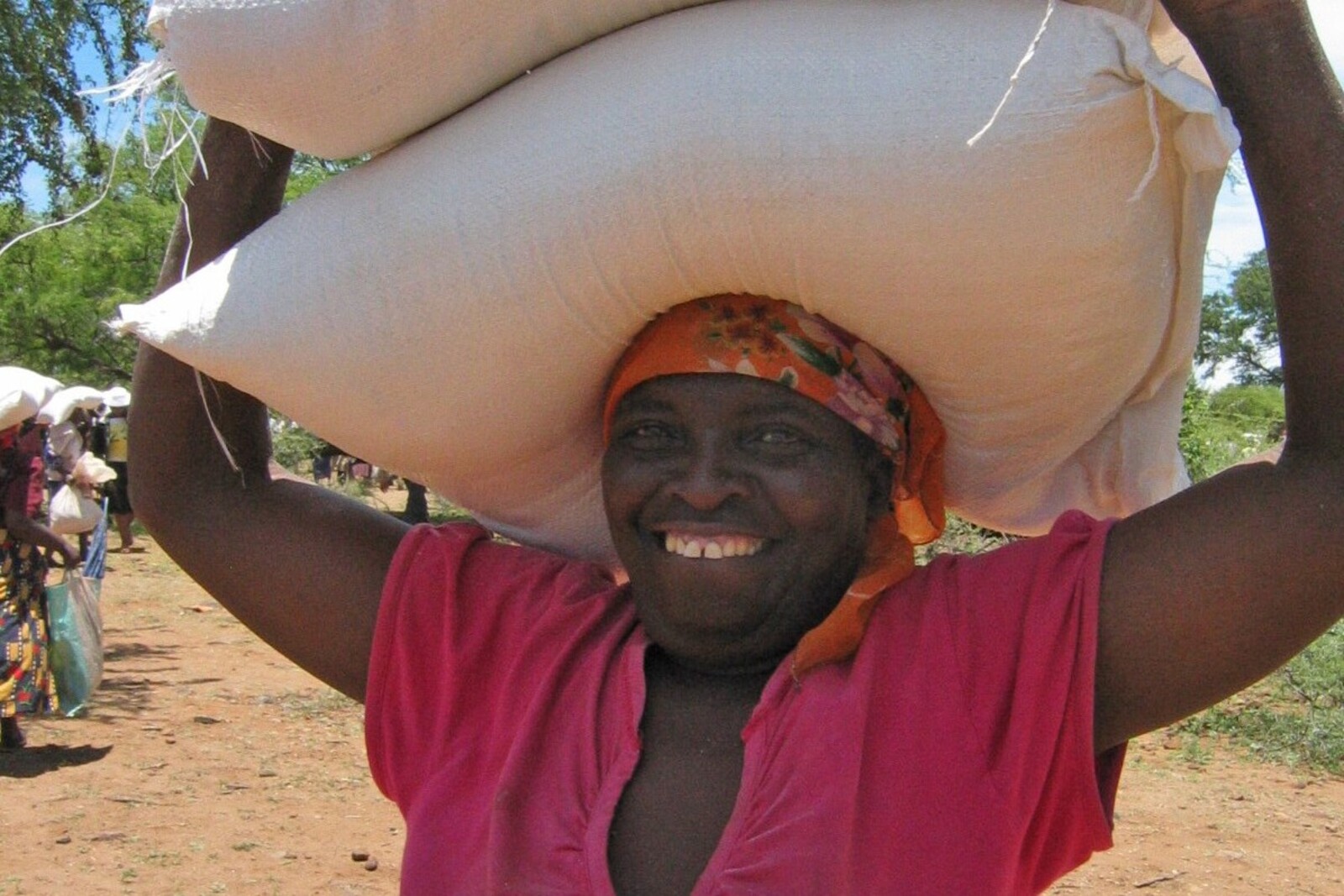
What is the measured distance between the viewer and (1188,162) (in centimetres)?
132

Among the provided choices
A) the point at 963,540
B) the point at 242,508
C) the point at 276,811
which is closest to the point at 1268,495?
the point at 242,508

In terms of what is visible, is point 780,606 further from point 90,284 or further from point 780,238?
point 90,284

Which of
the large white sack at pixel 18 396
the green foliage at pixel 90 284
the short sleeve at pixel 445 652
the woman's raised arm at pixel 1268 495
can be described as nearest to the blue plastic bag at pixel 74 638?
the large white sack at pixel 18 396

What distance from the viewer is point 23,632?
6184mm

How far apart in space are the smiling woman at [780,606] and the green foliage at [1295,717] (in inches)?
199

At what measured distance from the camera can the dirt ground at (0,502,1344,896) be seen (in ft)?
15.6

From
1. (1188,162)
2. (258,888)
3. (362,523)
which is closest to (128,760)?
(258,888)

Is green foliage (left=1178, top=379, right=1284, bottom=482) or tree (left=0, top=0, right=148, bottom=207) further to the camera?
green foliage (left=1178, top=379, right=1284, bottom=482)

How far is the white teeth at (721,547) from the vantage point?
151 centimetres

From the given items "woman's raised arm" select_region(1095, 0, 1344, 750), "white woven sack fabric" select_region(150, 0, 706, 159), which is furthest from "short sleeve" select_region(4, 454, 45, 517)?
"woman's raised arm" select_region(1095, 0, 1344, 750)

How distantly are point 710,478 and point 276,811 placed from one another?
177 inches

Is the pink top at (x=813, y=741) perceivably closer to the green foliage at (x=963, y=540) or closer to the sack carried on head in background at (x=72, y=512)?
the sack carried on head in background at (x=72, y=512)

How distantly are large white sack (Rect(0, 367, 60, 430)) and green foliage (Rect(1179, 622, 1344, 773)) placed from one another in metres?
5.06

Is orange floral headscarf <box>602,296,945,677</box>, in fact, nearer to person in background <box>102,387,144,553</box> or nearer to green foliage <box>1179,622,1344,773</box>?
green foliage <box>1179,622,1344,773</box>
